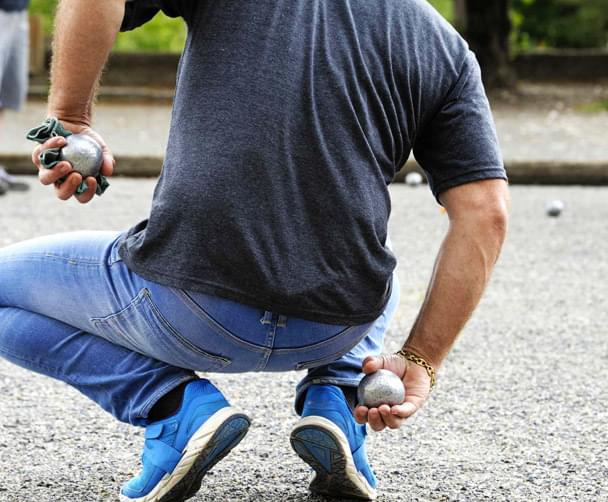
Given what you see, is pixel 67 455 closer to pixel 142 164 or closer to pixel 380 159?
pixel 380 159

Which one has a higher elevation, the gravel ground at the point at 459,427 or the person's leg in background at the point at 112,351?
the person's leg in background at the point at 112,351

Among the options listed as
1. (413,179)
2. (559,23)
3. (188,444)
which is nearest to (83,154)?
(188,444)

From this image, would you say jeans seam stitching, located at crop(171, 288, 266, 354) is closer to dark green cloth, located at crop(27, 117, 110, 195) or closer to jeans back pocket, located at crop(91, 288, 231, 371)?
jeans back pocket, located at crop(91, 288, 231, 371)

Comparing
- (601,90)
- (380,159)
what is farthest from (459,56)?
(601,90)

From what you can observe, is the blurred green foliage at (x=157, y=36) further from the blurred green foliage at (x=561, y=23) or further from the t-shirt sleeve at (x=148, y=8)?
the t-shirt sleeve at (x=148, y=8)

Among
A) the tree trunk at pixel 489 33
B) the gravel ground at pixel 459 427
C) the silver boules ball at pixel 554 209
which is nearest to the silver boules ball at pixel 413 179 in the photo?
the silver boules ball at pixel 554 209

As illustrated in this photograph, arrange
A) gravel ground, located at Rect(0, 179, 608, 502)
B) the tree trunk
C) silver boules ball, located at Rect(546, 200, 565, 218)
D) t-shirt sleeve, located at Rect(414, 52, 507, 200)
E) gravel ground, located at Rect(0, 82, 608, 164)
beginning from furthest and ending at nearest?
1. the tree trunk
2. gravel ground, located at Rect(0, 82, 608, 164)
3. silver boules ball, located at Rect(546, 200, 565, 218)
4. gravel ground, located at Rect(0, 179, 608, 502)
5. t-shirt sleeve, located at Rect(414, 52, 507, 200)

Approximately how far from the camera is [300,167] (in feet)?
7.55

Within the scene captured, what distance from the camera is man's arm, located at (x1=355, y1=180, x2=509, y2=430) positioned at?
8.28 feet

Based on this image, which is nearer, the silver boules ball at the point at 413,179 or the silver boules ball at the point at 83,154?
the silver boules ball at the point at 83,154

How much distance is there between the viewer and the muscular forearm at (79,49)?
7.36 feet

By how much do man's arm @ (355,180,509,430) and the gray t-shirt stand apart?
0.22 metres

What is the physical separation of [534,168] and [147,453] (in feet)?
22.2

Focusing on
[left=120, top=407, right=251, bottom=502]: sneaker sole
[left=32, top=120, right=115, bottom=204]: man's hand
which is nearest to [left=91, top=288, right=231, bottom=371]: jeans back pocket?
[left=120, top=407, right=251, bottom=502]: sneaker sole
